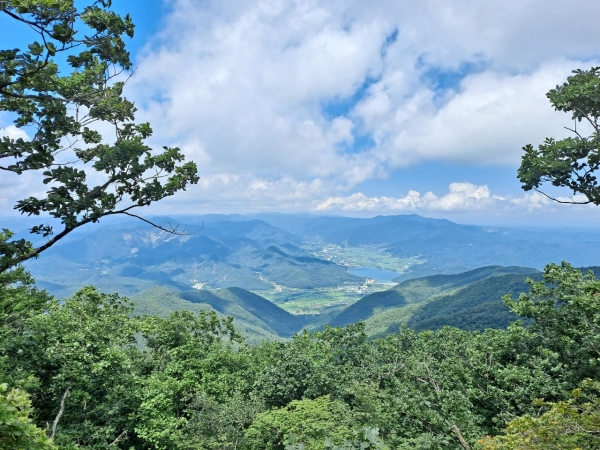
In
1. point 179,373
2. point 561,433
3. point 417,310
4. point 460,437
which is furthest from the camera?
point 417,310

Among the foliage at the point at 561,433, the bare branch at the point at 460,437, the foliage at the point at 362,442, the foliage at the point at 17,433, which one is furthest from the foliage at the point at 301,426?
the foliage at the point at 17,433

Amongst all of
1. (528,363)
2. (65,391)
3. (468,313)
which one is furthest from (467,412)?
(468,313)

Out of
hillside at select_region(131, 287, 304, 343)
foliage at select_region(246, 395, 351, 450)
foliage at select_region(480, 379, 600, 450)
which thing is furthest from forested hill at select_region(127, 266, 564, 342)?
foliage at select_region(480, 379, 600, 450)

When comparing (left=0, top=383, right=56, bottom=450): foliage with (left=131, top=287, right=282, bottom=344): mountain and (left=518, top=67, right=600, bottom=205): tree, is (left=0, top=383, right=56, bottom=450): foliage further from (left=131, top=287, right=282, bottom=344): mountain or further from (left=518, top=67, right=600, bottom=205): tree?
(left=131, top=287, right=282, bottom=344): mountain

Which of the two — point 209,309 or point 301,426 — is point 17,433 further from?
point 209,309

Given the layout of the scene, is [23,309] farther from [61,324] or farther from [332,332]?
[332,332]

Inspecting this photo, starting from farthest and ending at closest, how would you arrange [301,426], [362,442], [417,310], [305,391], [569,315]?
[417,310]
[305,391]
[569,315]
[301,426]
[362,442]

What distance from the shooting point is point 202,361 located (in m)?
20.6

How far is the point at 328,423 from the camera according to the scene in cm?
1121

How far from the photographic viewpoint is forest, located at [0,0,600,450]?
570 centimetres

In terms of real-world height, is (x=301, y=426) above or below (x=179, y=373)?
above

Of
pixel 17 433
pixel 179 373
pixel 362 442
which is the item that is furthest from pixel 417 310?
pixel 17 433

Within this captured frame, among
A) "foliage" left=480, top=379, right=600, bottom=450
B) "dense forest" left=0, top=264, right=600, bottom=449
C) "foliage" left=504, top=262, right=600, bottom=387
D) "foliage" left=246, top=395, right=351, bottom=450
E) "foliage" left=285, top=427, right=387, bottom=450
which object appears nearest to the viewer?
"foliage" left=285, top=427, right=387, bottom=450

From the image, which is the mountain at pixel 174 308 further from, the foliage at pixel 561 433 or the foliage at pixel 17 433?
the foliage at pixel 17 433
